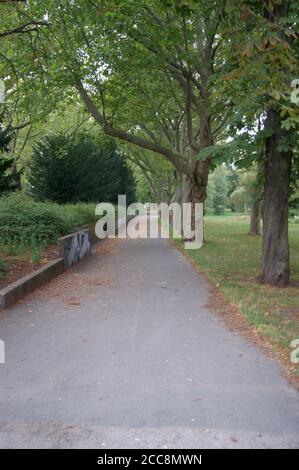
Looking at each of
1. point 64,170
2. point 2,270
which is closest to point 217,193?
point 64,170

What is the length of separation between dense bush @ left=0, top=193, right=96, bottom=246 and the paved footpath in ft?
18.7

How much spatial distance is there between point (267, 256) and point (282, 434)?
23.6ft

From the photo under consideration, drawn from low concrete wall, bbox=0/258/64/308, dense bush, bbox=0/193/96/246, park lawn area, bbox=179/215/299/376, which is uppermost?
dense bush, bbox=0/193/96/246

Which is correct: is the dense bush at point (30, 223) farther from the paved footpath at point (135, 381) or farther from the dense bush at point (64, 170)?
the dense bush at point (64, 170)

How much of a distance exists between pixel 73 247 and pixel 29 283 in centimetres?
481

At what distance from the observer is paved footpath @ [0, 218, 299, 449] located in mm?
4047

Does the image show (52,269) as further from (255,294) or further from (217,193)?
(217,193)

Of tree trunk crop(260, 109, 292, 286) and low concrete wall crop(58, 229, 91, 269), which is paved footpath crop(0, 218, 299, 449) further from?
low concrete wall crop(58, 229, 91, 269)

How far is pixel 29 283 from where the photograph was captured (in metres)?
10.0

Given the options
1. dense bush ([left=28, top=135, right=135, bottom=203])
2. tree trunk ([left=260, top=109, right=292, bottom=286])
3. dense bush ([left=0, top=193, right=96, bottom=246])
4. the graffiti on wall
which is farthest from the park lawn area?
dense bush ([left=28, top=135, right=135, bottom=203])

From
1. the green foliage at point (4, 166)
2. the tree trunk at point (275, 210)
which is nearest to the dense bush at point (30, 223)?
the green foliage at point (4, 166)

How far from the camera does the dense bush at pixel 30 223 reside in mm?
14820

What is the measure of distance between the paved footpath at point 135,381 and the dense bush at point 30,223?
570cm
